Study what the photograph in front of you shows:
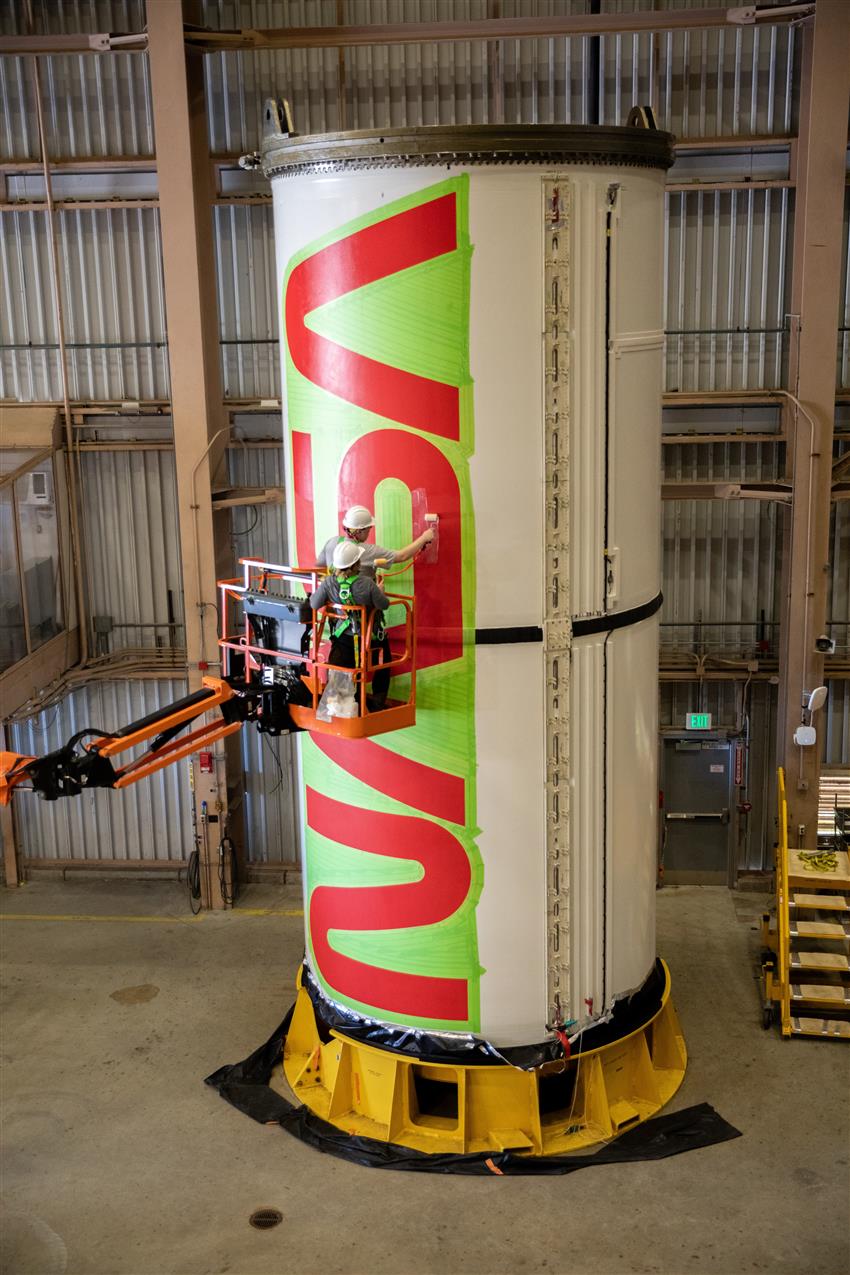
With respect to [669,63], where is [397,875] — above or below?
below

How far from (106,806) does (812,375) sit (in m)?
10.6

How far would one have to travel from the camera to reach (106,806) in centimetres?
1769

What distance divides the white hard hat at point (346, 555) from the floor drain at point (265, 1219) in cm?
538

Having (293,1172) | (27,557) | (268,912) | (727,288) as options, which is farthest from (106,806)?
A: (727,288)

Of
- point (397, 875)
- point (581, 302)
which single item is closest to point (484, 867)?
point (397, 875)

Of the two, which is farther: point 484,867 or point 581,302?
point 484,867

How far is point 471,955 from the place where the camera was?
36.2 feet

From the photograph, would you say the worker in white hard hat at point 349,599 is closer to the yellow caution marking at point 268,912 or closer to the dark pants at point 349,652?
the dark pants at point 349,652

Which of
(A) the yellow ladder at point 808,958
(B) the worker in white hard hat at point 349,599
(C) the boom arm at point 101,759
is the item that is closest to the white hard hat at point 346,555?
(B) the worker in white hard hat at point 349,599

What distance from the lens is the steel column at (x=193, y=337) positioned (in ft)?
46.9

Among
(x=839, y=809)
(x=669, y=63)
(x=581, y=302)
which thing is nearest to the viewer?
(x=581, y=302)

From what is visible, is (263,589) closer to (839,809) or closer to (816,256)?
(816,256)

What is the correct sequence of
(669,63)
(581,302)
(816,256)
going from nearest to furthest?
(581,302) → (816,256) → (669,63)

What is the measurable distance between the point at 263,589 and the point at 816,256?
7532mm
